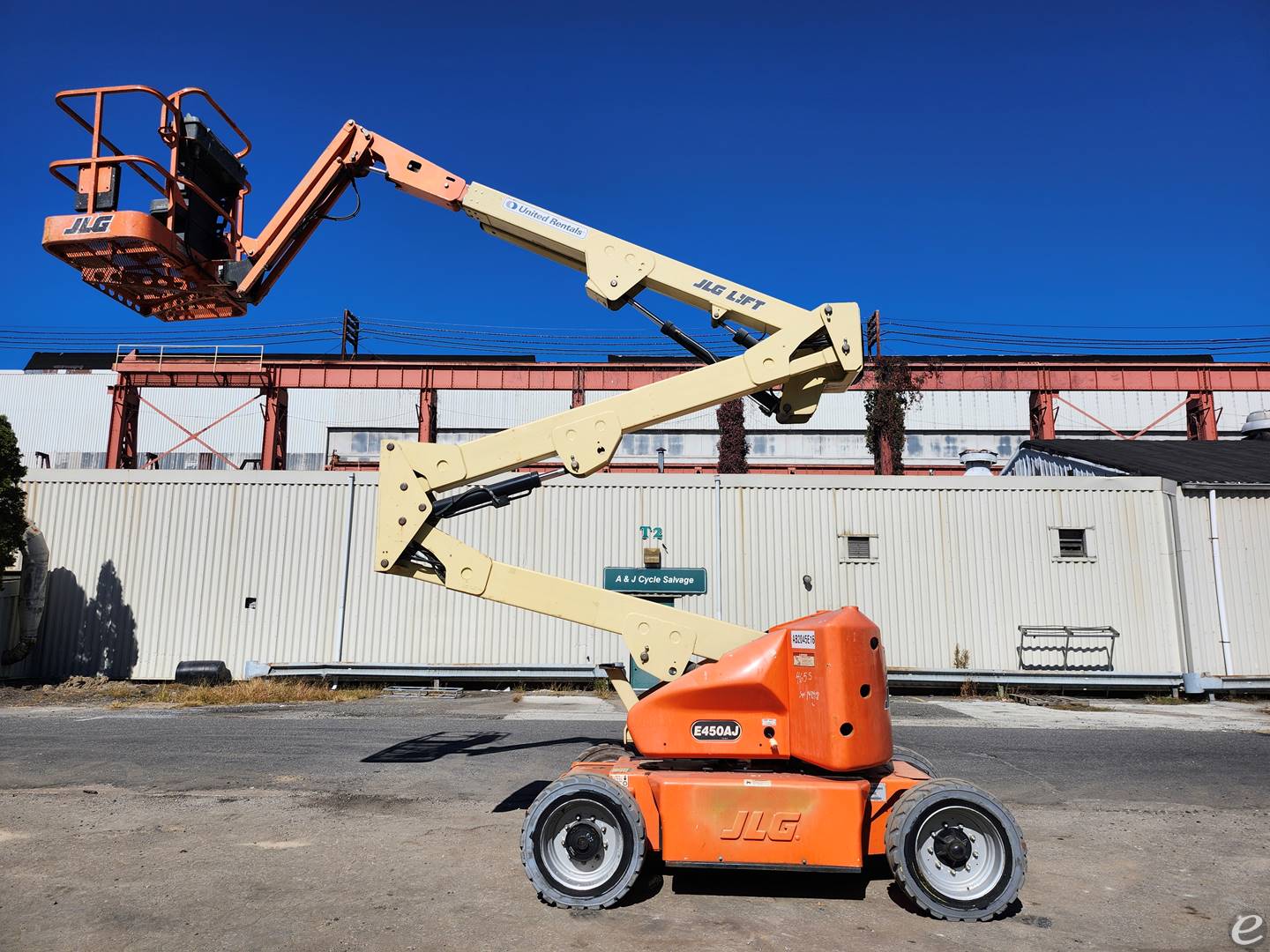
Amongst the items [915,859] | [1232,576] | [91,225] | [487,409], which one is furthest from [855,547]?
[487,409]

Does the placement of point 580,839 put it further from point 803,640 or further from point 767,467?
point 767,467

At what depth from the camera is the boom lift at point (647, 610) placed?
16.3 ft

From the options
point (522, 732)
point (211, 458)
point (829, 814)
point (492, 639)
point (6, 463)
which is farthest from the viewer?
point (211, 458)

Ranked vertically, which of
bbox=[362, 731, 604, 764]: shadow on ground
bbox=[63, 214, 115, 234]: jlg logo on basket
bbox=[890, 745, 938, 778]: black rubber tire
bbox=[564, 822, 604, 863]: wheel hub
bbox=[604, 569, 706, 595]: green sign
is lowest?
bbox=[362, 731, 604, 764]: shadow on ground

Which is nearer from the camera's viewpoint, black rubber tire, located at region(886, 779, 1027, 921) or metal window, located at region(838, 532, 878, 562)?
black rubber tire, located at region(886, 779, 1027, 921)

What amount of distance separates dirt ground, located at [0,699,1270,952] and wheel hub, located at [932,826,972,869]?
352mm

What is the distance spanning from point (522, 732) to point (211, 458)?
34941 mm

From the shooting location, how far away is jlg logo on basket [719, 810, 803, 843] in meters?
4.98

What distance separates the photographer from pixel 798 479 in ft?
58.8

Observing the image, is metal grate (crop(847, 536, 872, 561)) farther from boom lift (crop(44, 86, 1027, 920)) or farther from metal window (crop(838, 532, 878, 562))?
boom lift (crop(44, 86, 1027, 920))

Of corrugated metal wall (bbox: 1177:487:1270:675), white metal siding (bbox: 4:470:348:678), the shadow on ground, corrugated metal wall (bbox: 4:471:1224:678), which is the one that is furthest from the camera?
corrugated metal wall (bbox: 4:471:1224:678)

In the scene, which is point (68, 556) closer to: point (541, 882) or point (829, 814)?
point (541, 882)

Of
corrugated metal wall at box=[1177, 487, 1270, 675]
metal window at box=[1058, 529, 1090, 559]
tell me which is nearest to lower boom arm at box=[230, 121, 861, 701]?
metal window at box=[1058, 529, 1090, 559]

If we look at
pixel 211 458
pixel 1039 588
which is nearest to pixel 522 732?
pixel 1039 588
